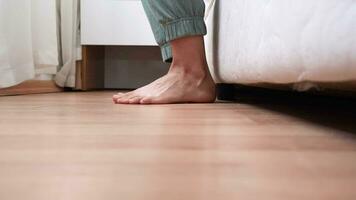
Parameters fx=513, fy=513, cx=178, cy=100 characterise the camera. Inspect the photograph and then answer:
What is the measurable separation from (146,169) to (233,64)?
2.42 feet

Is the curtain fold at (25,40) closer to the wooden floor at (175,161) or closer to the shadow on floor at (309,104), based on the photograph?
the shadow on floor at (309,104)

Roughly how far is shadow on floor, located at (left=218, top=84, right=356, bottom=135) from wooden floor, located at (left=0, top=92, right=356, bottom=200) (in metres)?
0.07

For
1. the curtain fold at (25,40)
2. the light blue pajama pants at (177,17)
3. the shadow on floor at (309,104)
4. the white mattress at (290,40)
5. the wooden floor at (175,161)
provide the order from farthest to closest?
the curtain fold at (25,40) < the light blue pajama pants at (177,17) < the shadow on floor at (309,104) < the white mattress at (290,40) < the wooden floor at (175,161)

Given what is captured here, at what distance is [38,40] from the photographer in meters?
1.90

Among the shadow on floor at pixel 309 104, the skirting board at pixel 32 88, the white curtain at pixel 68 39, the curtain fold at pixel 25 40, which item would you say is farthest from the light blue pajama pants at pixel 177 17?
the white curtain at pixel 68 39

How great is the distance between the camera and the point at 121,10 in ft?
7.34

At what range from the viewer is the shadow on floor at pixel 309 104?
33.6 inches

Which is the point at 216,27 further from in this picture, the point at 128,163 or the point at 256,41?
the point at 128,163

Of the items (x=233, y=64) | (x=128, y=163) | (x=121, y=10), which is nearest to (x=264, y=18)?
(x=233, y=64)

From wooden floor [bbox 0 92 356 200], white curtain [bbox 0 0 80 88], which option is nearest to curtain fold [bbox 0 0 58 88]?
white curtain [bbox 0 0 80 88]

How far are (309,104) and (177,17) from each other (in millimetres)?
417

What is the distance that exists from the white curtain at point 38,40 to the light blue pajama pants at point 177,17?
1.95 ft

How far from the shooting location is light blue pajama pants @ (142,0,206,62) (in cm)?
120

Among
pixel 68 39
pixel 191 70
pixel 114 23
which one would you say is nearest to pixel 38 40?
pixel 68 39
